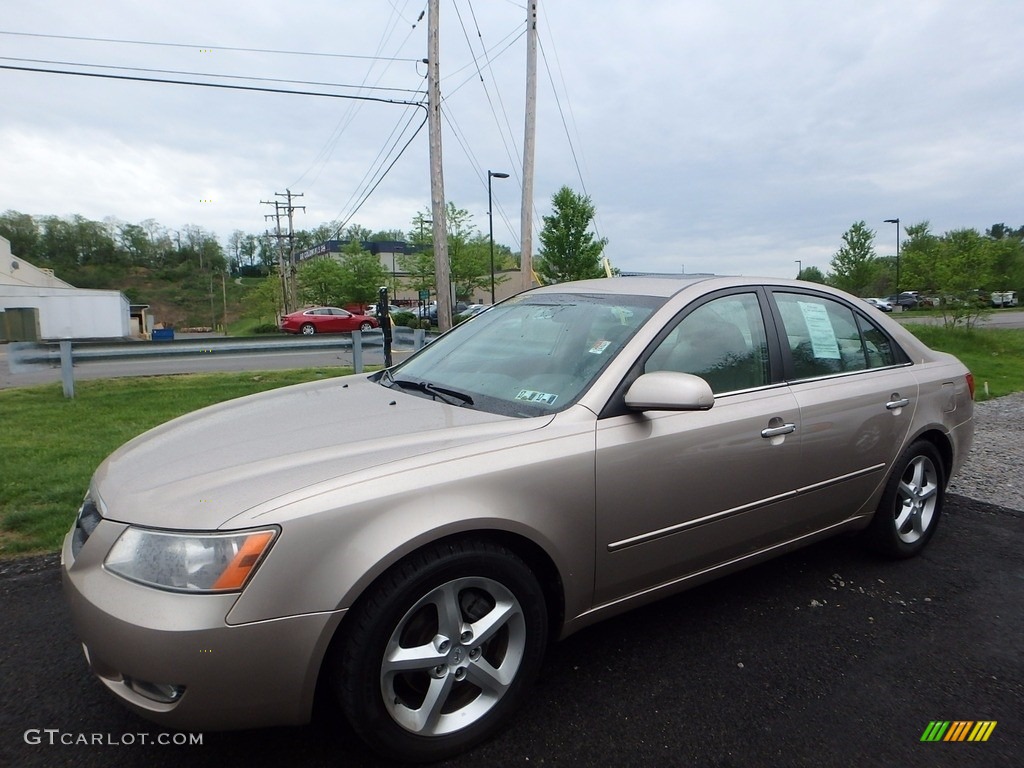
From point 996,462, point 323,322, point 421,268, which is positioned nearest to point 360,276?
point 421,268

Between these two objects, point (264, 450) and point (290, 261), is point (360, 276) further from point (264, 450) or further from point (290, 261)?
point (264, 450)

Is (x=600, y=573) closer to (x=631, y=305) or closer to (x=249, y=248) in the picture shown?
(x=631, y=305)

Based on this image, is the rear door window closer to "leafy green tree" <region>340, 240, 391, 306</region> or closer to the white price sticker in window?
the white price sticker in window

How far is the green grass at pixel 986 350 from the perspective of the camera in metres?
11.9

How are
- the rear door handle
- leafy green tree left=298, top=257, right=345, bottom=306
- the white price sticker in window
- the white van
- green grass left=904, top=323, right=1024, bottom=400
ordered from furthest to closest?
the white van < leafy green tree left=298, top=257, right=345, bottom=306 < green grass left=904, top=323, right=1024, bottom=400 < the white price sticker in window < the rear door handle

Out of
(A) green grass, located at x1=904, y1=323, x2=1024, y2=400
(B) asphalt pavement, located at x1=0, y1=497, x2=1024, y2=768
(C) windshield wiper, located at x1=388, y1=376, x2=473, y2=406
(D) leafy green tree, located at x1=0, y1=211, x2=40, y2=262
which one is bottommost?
(B) asphalt pavement, located at x1=0, y1=497, x2=1024, y2=768

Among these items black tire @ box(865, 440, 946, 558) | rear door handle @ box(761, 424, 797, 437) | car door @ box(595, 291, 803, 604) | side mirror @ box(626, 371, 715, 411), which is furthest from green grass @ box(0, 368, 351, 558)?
black tire @ box(865, 440, 946, 558)

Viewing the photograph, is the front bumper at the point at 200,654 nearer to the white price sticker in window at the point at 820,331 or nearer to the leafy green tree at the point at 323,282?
the white price sticker in window at the point at 820,331

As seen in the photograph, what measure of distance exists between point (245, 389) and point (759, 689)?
8549 mm

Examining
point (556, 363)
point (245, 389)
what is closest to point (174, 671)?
point (556, 363)

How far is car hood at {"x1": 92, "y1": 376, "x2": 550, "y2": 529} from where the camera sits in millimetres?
1958

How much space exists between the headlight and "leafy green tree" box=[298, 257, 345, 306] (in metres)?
46.6

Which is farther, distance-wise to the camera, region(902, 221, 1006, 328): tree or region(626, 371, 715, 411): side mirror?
region(902, 221, 1006, 328): tree

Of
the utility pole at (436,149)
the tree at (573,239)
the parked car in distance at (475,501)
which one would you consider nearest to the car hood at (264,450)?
the parked car in distance at (475,501)
